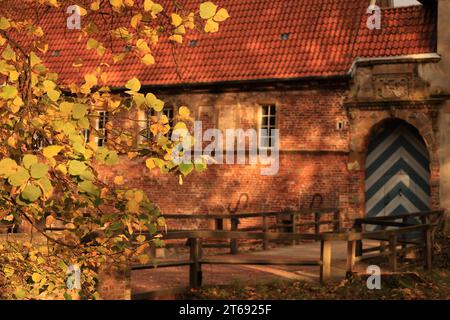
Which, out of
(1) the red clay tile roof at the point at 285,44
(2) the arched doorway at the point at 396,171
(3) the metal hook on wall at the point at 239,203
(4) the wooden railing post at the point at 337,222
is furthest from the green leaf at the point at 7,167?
(3) the metal hook on wall at the point at 239,203

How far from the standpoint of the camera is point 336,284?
40.0 feet

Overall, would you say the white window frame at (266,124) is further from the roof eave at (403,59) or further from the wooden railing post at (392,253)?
the wooden railing post at (392,253)

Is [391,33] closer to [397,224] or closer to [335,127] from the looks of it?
[335,127]

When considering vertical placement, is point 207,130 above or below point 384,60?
below

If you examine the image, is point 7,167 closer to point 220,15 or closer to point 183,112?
point 183,112

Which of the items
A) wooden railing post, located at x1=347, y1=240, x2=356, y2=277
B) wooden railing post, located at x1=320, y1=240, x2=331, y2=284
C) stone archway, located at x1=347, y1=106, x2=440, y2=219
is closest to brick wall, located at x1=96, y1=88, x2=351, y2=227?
stone archway, located at x1=347, y1=106, x2=440, y2=219

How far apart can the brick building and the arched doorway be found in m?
0.03

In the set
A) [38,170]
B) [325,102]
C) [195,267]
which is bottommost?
[195,267]

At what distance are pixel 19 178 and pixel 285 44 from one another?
18288 mm

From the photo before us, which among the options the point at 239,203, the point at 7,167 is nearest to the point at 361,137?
the point at 239,203

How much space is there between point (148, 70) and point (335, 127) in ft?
20.2

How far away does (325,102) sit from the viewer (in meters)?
21.1

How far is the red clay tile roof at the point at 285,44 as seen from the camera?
20.8m

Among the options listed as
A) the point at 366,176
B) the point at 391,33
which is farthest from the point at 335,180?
the point at 391,33
